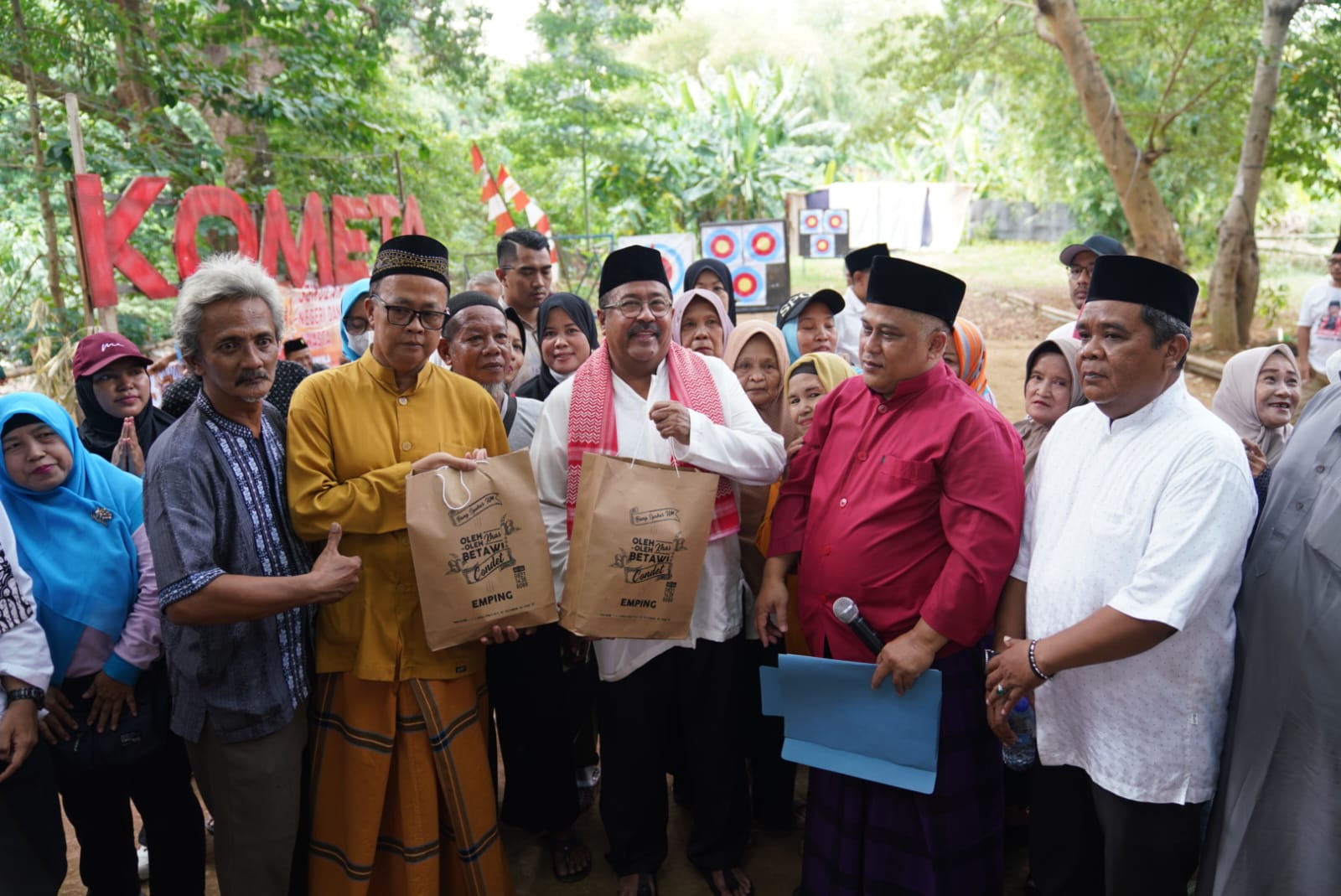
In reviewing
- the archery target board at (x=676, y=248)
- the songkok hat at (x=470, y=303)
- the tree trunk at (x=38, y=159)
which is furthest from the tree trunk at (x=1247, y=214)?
the tree trunk at (x=38, y=159)

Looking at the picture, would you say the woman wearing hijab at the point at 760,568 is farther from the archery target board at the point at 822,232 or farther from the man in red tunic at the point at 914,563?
the archery target board at the point at 822,232

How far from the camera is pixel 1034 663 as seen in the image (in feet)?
7.00

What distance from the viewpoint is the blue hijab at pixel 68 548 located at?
237 cm

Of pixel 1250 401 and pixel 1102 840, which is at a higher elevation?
pixel 1250 401

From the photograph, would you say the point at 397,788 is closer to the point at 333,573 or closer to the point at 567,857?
the point at 333,573

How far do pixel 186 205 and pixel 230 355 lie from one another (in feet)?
16.3

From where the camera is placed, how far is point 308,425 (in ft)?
7.99

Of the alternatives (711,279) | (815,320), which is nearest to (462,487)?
(815,320)

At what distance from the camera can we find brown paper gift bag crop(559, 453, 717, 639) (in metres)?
2.44

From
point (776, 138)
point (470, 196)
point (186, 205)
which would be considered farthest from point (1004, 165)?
point (186, 205)

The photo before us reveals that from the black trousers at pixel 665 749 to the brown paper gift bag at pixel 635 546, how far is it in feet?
1.29

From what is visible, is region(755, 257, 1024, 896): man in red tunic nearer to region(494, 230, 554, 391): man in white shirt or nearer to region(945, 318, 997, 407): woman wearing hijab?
region(945, 318, 997, 407): woman wearing hijab

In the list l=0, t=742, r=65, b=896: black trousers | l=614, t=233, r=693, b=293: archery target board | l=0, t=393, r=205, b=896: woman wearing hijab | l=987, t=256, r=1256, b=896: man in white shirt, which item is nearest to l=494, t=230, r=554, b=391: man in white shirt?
l=0, t=393, r=205, b=896: woman wearing hijab

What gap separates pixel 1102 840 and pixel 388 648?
6.80 ft
